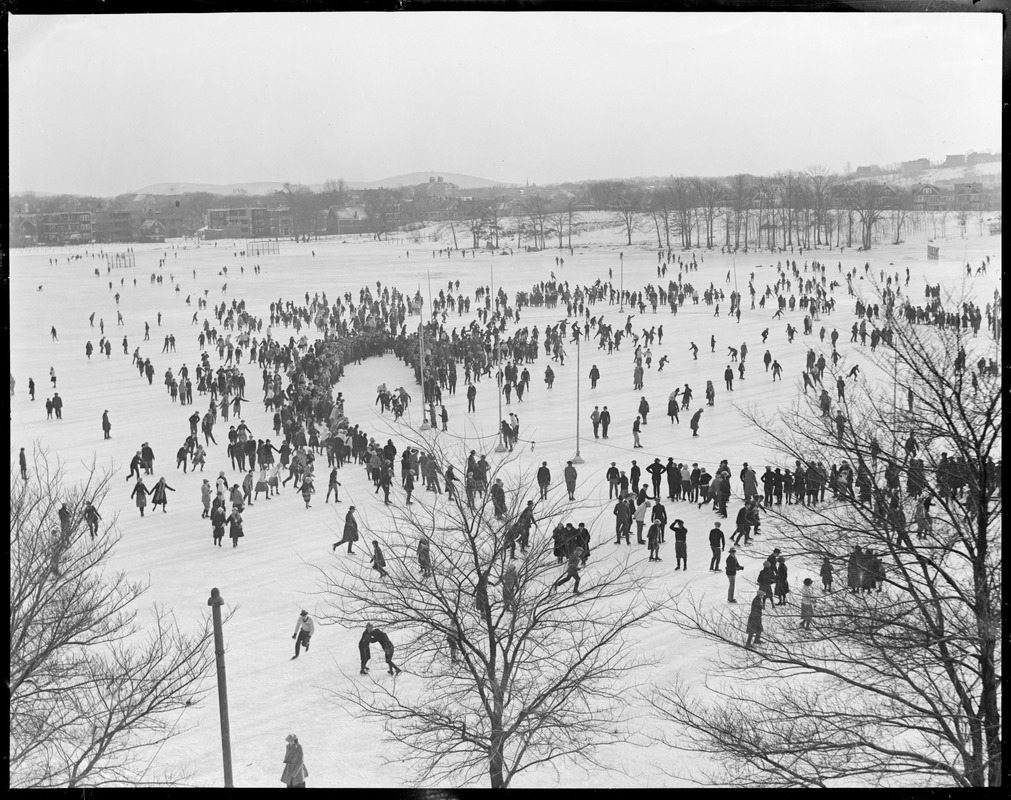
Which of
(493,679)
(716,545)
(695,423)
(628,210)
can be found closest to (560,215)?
(628,210)

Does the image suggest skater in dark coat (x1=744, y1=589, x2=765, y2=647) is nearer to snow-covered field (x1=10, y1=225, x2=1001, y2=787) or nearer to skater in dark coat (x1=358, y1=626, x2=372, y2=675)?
snow-covered field (x1=10, y1=225, x2=1001, y2=787)

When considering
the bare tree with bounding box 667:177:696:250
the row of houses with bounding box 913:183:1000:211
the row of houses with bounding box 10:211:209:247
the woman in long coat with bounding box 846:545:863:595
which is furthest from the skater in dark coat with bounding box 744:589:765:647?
the row of houses with bounding box 10:211:209:247

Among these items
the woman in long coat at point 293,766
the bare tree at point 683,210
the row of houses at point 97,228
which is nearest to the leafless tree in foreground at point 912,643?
the woman in long coat at point 293,766

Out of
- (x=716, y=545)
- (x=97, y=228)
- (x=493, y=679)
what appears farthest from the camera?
(x=97, y=228)

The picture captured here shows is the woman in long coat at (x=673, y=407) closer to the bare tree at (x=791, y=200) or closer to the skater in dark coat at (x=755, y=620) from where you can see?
the skater in dark coat at (x=755, y=620)

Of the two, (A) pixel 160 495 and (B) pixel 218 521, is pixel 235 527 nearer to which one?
(B) pixel 218 521

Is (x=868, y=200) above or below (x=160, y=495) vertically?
above

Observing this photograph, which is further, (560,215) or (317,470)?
(560,215)

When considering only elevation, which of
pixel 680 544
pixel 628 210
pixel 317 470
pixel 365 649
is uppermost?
pixel 628 210
